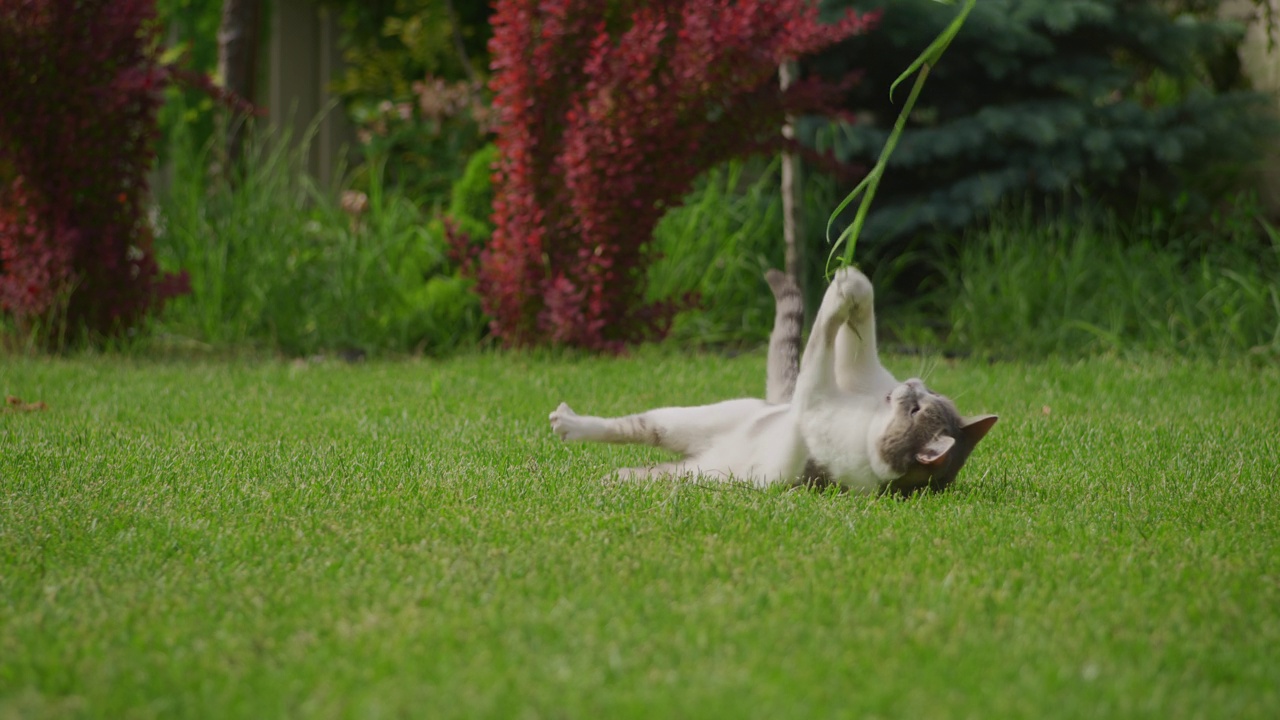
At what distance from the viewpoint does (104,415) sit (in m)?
4.42

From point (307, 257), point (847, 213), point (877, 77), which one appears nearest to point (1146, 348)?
point (847, 213)

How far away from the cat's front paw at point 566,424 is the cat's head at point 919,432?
0.84 m

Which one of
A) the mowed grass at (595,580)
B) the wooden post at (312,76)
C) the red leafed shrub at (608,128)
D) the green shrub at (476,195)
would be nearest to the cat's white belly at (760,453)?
the mowed grass at (595,580)

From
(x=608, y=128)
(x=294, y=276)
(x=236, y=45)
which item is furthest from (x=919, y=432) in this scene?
(x=236, y=45)

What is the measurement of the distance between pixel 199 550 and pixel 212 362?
3.81 m

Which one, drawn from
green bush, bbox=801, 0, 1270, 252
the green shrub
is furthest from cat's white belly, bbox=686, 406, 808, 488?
green bush, bbox=801, 0, 1270, 252

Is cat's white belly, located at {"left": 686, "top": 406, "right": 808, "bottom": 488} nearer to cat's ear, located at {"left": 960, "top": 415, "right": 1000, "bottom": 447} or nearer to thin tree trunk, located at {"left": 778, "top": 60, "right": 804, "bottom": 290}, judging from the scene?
cat's ear, located at {"left": 960, "top": 415, "right": 1000, "bottom": 447}

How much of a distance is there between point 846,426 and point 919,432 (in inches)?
7.1

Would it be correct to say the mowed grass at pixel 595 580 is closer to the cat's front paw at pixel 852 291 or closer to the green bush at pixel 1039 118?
the cat's front paw at pixel 852 291

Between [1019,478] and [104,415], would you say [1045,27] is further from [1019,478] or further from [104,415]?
[104,415]

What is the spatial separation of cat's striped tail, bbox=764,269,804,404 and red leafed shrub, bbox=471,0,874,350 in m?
2.50

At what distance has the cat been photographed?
3064 mm

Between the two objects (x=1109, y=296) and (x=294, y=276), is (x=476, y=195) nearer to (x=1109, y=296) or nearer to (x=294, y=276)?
(x=294, y=276)

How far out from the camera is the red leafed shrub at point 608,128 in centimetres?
593
